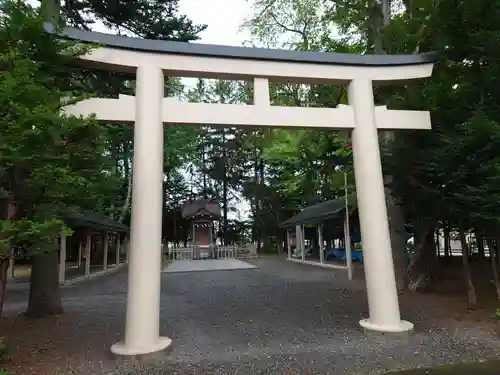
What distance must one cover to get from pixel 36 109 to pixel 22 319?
4.86m

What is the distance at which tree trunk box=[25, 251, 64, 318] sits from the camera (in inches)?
285

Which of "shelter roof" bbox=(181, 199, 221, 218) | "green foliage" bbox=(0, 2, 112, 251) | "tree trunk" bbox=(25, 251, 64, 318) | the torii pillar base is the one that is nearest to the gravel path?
the torii pillar base

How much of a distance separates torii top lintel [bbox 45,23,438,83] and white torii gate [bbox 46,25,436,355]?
0.5 inches

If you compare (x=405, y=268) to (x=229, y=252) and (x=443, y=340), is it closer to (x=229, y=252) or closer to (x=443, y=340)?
(x=443, y=340)

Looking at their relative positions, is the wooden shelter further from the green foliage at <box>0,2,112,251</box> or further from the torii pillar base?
the torii pillar base

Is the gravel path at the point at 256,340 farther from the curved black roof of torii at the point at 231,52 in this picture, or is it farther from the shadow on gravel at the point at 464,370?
the curved black roof of torii at the point at 231,52

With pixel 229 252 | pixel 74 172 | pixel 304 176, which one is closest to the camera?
pixel 74 172

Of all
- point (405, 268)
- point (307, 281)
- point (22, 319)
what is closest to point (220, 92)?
point (307, 281)

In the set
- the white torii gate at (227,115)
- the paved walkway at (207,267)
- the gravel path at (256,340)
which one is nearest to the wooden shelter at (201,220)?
the paved walkway at (207,267)

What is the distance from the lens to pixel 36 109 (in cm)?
396

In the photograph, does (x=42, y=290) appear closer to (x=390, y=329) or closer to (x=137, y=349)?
(x=137, y=349)

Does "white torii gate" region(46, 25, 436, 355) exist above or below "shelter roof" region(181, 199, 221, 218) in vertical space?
below

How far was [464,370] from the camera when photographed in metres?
4.15

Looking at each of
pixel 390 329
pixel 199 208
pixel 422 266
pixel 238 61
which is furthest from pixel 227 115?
pixel 199 208
